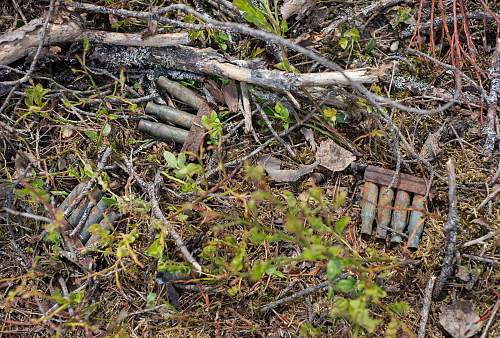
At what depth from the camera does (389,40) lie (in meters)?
3.15

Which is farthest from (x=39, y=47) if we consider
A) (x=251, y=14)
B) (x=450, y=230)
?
(x=450, y=230)

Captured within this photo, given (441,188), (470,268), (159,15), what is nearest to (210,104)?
(159,15)

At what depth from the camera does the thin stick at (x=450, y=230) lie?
2582 mm

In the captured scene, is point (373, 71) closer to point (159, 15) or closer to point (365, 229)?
point (365, 229)

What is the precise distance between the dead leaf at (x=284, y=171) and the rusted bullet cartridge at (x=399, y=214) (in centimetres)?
48

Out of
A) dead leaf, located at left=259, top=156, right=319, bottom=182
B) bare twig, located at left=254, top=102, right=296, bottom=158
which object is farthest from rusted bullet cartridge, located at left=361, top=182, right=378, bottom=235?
bare twig, located at left=254, top=102, right=296, bottom=158

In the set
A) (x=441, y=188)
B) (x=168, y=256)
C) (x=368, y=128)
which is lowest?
(x=168, y=256)

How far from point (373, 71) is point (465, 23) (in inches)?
24.1

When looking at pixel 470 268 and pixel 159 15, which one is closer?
pixel 470 268

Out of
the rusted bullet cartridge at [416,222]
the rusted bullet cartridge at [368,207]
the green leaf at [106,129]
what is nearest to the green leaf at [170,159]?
the green leaf at [106,129]

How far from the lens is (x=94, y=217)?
3.02 m

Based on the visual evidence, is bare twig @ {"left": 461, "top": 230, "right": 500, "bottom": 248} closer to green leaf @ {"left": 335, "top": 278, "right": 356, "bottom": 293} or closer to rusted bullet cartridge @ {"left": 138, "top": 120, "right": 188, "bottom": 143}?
green leaf @ {"left": 335, "top": 278, "right": 356, "bottom": 293}

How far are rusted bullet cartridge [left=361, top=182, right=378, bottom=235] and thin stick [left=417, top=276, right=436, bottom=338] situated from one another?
390 millimetres

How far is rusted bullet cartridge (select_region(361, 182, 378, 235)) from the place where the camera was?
287 centimetres
